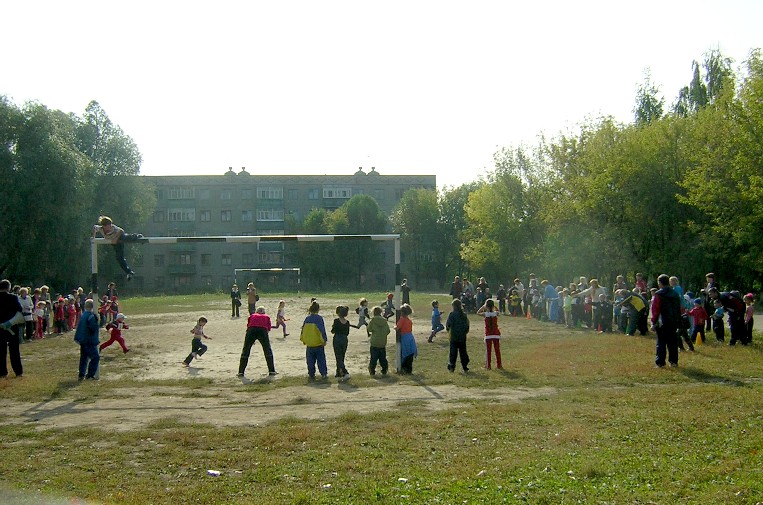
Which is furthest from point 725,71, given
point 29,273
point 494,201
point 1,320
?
point 29,273

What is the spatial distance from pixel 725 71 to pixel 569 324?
2728 cm

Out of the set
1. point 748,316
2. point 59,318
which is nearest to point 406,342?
point 748,316

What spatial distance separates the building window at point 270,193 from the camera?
10059cm

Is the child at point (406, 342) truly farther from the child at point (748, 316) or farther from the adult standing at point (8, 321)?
the child at point (748, 316)

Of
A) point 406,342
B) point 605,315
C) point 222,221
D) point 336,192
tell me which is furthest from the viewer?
point 336,192

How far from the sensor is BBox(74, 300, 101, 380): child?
16328 mm

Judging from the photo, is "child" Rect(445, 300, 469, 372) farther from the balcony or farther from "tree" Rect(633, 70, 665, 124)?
the balcony

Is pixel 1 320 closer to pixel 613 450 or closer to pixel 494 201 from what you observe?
pixel 613 450

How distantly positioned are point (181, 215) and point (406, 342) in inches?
3343

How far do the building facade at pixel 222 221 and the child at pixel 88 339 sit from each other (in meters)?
77.0

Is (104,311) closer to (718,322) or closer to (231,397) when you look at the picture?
(231,397)

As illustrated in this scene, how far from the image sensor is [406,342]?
1773 cm

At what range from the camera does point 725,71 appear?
A: 48.9 m

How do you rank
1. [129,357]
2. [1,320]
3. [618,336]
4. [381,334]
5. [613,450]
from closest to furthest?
[613,450] < [1,320] < [381,334] < [129,357] < [618,336]
